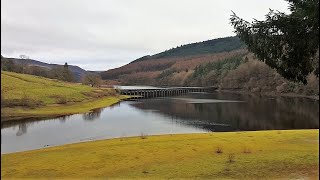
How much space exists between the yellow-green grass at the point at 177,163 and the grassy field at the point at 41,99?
4164 cm

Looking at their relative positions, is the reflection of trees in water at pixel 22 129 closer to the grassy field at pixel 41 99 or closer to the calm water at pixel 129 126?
the calm water at pixel 129 126

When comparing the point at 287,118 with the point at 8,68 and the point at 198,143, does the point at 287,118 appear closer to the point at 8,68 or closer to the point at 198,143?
the point at 198,143

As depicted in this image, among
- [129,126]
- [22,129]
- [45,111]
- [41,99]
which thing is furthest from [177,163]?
[41,99]

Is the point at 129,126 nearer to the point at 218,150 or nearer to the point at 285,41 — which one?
the point at 218,150

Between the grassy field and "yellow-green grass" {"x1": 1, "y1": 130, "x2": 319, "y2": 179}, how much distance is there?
41644 mm

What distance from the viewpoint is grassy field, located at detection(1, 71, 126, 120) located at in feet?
225

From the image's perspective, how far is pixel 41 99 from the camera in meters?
79.6

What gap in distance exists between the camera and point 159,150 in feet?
84.4

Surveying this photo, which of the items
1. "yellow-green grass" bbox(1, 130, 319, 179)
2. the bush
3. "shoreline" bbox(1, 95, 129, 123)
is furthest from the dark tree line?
the bush

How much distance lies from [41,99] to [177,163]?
6505cm

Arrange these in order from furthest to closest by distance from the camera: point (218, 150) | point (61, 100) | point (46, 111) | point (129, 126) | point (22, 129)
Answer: point (61, 100)
point (46, 111)
point (129, 126)
point (22, 129)
point (218, 150)

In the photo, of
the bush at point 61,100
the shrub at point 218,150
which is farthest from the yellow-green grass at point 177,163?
the bush at point 61,100

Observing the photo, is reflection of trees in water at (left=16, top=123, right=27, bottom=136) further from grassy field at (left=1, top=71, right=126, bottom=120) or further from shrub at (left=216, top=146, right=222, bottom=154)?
shrub at (left=216, top=146, right=222, bottom=154)

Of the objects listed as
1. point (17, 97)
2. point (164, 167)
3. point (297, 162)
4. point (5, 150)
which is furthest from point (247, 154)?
point (17, 97)
